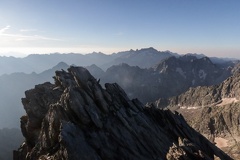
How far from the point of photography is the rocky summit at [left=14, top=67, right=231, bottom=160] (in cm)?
5216

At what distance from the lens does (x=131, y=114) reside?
74.1 metres

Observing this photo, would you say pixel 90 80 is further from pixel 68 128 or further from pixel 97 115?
pixel 68 128

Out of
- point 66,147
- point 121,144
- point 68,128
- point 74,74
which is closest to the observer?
point 66,147

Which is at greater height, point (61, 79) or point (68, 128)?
point (61, 79)

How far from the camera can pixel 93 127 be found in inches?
2377

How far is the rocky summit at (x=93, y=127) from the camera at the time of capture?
52.2 metres

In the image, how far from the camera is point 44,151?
56.6 m

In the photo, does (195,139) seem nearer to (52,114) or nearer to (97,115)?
(97,115)

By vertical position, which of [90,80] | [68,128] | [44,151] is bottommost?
[44,151]

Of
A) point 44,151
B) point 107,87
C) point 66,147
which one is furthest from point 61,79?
point 66,147

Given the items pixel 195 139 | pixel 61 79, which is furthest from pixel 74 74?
pixel 195 139

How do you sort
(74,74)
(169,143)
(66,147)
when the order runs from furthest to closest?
(74,74)
(169,143)
(66,147)

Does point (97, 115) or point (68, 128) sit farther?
point (97, 115)

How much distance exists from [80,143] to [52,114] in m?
12.1
